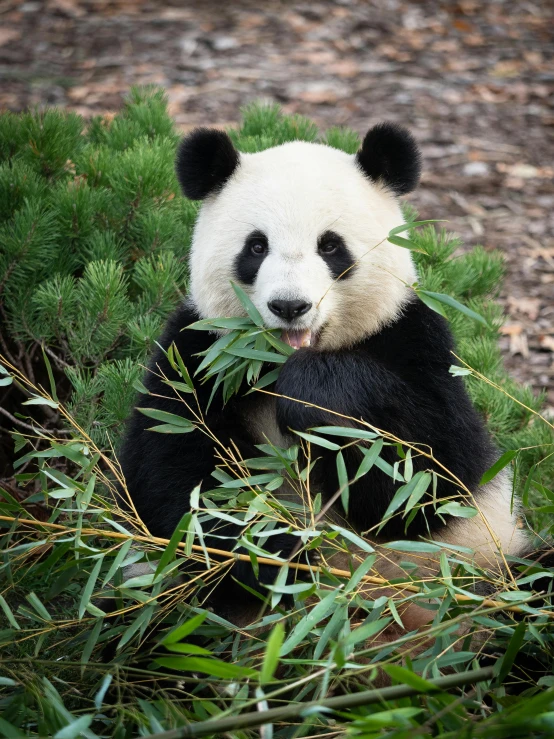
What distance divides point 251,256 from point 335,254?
22 centimetres

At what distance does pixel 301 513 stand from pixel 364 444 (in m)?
0.24

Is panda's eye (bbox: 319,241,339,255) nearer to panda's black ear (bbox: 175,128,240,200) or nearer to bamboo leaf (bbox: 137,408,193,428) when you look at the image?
panda's black ear (bbox: 175,128,240,200)

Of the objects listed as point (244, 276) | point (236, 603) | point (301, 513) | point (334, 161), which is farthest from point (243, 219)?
point (236, 603)

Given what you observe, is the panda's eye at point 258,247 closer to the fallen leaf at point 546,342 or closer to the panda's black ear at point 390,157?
the panda's black ear at point 390,157

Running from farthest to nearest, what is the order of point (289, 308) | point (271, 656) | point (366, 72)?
point (366, 72), point (289, 308), point (271, 656)

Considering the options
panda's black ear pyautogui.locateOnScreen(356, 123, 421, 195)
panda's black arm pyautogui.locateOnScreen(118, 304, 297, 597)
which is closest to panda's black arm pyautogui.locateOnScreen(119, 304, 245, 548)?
panda's black arm pyautogui.locateOnScreen(118, 304, 297, 597)

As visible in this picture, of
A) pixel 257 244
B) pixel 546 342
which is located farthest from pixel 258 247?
pixel 546 342

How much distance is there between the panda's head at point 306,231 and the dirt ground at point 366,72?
289 centimetres

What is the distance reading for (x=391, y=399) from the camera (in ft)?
7.16

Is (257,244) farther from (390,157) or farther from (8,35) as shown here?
(8,35)

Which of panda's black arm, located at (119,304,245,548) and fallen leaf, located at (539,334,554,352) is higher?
panda's black arm, located at (119,304,245,548)

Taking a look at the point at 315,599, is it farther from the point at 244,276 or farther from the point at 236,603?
the point at 244,276

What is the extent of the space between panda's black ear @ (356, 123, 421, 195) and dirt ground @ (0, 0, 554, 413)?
2.81 m

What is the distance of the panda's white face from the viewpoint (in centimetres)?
220
